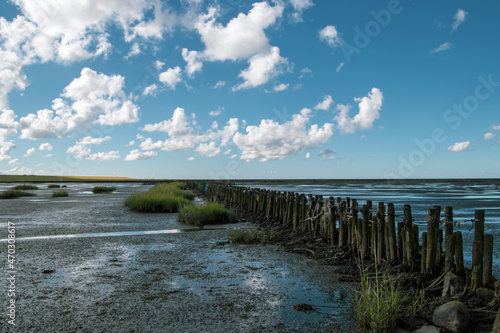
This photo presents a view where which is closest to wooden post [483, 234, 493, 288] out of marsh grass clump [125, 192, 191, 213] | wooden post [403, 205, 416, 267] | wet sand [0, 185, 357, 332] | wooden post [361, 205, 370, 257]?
wooden post [403, 205, 416, 267]

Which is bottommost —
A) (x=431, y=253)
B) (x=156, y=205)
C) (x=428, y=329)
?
(x=428, y=329)

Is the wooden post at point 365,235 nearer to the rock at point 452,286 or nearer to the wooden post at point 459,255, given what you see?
the wooden post at point 459,255

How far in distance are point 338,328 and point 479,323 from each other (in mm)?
1726

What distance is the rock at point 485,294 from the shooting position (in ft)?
16.1

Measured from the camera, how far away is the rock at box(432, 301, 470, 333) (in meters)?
4.30

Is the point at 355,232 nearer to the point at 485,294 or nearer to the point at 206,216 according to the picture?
the point at 485,294

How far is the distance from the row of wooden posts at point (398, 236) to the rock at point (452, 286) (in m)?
0.30

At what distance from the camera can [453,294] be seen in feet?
16.7

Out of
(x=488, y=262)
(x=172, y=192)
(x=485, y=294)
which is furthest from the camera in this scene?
(x=172, y=192)

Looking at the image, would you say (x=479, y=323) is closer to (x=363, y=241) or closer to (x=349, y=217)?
(x=363, y=241)

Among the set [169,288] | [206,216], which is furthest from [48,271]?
[206,216]

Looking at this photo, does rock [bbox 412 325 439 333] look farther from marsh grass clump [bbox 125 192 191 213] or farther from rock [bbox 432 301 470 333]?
marsh grass clump [bbox 125 192 191 213]

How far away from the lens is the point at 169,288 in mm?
5926

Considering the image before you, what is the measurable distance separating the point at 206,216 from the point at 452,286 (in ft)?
32.9
